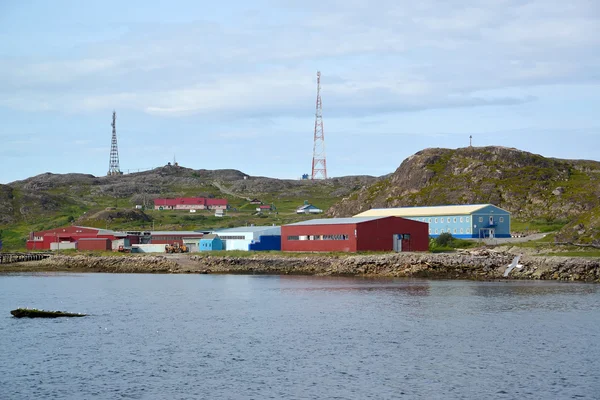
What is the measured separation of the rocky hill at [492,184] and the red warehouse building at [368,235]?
4076 cm

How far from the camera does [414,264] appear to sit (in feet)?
258

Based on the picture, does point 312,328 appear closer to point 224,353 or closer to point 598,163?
point 224,353

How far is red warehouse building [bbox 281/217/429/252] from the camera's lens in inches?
3401

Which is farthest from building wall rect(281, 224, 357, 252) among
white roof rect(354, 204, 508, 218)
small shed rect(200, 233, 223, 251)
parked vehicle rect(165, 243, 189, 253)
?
white roof rect(354, 204, 508, 218)

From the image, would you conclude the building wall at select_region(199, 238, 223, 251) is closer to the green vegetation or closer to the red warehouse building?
the red warehouse building

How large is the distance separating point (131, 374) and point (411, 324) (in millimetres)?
19201

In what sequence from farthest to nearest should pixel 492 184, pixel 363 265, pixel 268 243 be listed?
pixel 492 184
pixel 268 243
pixel 363 265

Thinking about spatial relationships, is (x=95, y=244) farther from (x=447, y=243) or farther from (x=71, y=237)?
(x=447, y=243)

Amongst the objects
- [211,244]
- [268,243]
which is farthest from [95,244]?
[268,243]

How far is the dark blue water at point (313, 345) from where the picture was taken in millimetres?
29750

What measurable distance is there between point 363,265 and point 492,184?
212ft

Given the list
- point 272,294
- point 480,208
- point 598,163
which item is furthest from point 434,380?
point 598,163

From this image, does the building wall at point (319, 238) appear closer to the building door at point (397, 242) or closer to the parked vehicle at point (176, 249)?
the building door at point (397, 242)

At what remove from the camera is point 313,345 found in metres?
38.6
